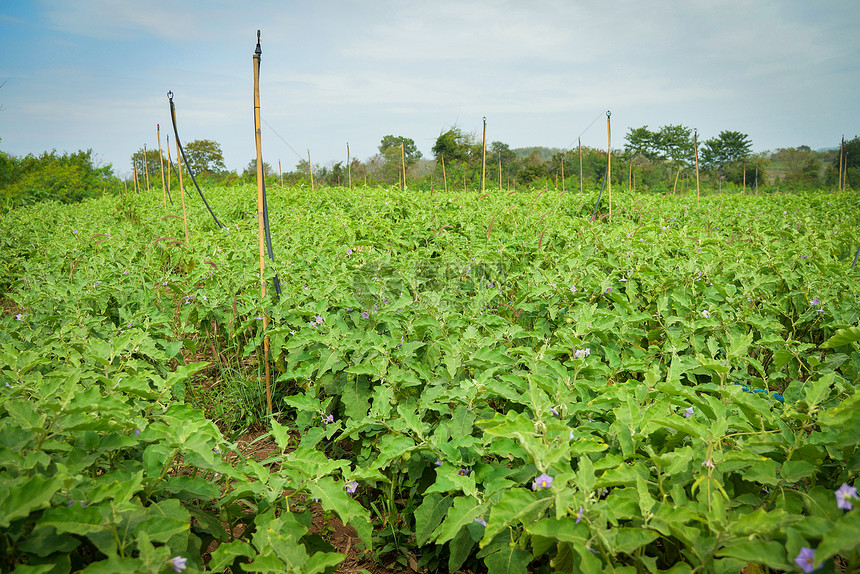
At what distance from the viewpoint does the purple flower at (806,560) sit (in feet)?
2.93

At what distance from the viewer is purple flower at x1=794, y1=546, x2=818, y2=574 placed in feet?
2.93

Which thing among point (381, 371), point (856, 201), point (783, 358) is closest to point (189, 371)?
point (381, 371)

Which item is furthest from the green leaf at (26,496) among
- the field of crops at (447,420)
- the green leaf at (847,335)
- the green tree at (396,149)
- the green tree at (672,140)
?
the green tree at (672,140)

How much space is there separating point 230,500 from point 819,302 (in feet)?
11.1

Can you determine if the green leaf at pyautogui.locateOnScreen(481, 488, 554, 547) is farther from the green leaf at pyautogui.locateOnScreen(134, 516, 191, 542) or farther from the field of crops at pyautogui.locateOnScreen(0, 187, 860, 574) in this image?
the green leaf at pyautogui.locateOnScreen(134, 516, 191, 542)

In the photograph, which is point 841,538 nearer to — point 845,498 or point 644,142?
point 845,498

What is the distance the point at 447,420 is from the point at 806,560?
1321 mm

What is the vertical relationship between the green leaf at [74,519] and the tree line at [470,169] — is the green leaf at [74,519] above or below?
below

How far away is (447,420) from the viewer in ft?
6.75

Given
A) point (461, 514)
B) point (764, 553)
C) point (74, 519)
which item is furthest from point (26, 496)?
point (764, 553)

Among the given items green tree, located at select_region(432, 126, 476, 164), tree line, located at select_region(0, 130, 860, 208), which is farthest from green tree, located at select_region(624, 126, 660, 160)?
green tree, located at select_region(432, 126, 476, 164)

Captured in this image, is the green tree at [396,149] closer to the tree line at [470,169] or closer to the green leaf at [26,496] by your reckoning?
the tree line at [470,169]

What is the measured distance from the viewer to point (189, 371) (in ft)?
5.94

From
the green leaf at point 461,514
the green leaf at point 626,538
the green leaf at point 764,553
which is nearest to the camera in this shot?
the green leaf at point 764,553
